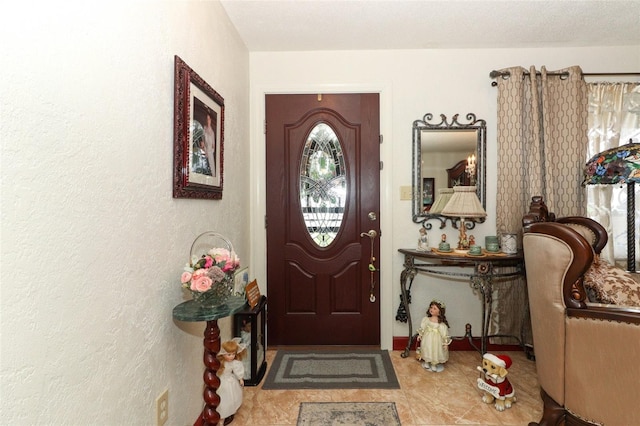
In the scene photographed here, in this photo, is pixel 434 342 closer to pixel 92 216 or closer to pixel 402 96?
pixel 402 96

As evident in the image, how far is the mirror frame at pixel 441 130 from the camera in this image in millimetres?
2633

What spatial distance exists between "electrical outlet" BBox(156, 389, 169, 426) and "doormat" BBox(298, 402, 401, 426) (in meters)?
0.69

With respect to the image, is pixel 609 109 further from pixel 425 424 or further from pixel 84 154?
pixel 84 154

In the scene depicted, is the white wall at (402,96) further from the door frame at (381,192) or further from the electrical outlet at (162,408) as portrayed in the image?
the electrical outlet at (162,408)

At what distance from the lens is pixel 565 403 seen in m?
1.57

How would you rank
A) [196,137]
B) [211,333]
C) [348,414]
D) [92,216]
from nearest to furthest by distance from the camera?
[92,216] → [211,333] → [196,137] → [348,414]

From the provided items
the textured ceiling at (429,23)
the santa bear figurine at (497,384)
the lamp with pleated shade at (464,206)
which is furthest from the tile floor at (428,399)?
the textured ceiling at (429,23)

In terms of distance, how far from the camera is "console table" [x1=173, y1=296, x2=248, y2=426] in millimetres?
1369

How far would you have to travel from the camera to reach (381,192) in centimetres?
267

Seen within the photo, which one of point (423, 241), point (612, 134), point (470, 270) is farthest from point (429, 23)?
point (470, 270)

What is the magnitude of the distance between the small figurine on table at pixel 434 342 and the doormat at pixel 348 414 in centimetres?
51

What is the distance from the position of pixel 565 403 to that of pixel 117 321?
194 cm

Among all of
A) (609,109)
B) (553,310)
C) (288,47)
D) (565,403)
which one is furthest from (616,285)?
(288,47)

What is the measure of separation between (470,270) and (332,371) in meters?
1.32
